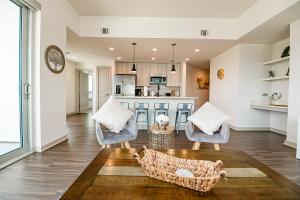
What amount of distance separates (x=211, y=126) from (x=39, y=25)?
331cm

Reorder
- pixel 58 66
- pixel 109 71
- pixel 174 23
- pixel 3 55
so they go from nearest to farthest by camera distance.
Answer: pixel 3 55
pixel 58 66
pixel 174 23
pixel 109 71

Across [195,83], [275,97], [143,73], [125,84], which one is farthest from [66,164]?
[195,83]

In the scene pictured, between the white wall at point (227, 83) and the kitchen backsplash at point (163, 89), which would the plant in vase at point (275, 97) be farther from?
the kitchen backsplash at point (163, 89)

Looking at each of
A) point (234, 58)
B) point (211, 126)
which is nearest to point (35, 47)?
point (211, 126)

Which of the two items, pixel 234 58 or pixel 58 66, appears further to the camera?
pixel 234 58

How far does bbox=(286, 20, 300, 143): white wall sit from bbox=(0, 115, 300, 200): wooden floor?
16.3 inches

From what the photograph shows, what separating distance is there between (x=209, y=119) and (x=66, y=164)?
224cm

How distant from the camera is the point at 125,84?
878 centimetres

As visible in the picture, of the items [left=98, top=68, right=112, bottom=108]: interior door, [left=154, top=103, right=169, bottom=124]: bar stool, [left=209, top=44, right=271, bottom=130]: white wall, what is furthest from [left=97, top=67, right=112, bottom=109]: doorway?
[left=209, top=44, right=271, bottom=130]: white wall

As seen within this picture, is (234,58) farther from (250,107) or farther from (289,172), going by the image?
(289,172)

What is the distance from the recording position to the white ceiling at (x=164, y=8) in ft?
13.6

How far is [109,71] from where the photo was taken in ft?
29.5

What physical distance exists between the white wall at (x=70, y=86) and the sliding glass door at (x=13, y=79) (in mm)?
5637

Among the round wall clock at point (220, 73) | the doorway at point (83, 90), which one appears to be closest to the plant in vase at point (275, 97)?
the round wall clock at point (220, 73)
